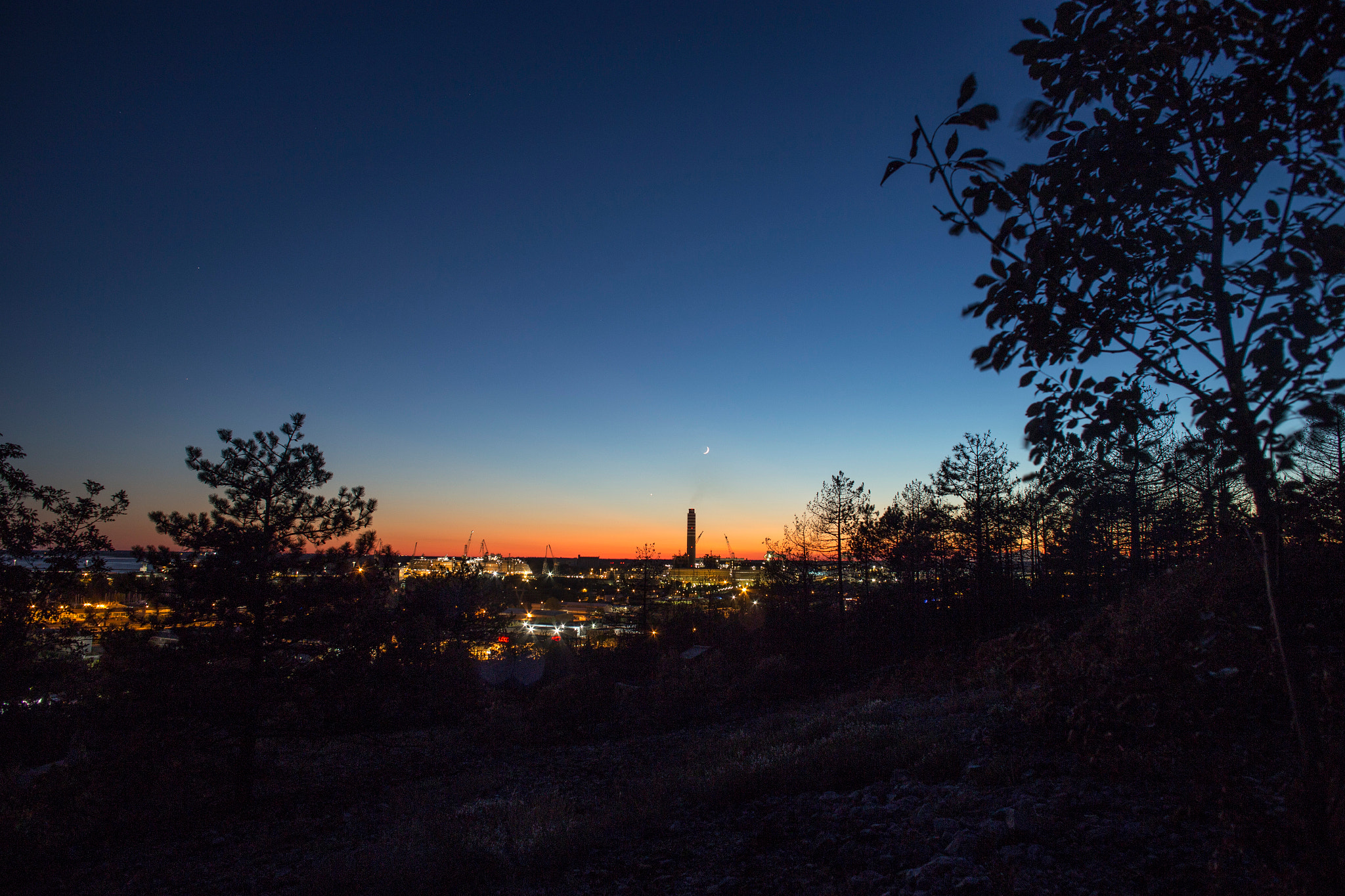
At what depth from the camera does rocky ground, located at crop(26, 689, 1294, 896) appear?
497cm

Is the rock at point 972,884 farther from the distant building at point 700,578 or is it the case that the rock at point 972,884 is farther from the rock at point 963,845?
the distant building at point 700,578

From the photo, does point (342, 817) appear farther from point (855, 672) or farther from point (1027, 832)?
point (855, 672)

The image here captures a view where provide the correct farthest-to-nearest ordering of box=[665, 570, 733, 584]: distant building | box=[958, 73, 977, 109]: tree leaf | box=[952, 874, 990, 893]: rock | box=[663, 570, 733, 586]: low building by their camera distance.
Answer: box=[665, 570, 733, 584]: distant building
box=[663, 570, 733, 586]: low building
box=[952, 874, 990, 893]: rock
box=[958, 73, 977, 109]: tree leaf

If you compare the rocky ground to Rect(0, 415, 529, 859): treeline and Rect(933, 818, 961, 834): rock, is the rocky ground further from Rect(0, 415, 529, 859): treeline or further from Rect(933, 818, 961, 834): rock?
Rect(0, 415, 529, 859): treeline

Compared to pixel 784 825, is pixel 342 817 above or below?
below

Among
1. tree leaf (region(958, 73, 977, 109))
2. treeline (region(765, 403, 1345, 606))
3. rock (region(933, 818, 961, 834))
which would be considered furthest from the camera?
treeline (region(765, 403, 1345, 606))

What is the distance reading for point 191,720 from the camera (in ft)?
46.1

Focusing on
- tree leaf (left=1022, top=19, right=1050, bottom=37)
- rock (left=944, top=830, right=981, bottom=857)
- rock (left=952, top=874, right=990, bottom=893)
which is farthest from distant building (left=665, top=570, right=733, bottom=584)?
tree leaf (left=1022, top=19, right=1050, bottom=37)

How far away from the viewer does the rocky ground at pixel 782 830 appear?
497 centimetres

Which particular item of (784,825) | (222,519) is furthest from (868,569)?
(222,519)

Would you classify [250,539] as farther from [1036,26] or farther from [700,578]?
[700,578]

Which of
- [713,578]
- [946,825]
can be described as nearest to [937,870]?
[946,825]

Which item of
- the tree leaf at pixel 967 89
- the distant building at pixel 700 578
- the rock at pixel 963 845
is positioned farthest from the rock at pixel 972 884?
the distant building at pixel 700 578

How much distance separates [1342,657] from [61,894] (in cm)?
2080
